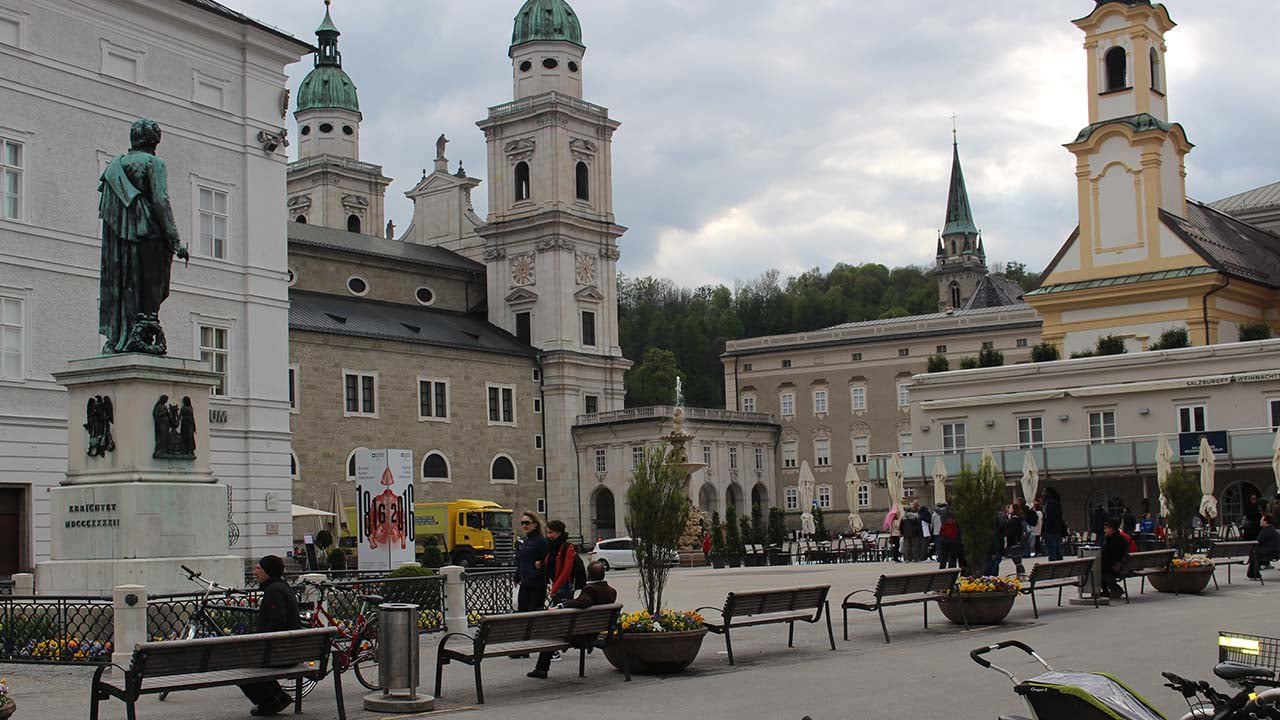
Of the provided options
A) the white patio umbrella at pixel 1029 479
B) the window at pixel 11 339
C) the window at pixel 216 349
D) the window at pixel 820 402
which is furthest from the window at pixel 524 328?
the window at pixel 11 339

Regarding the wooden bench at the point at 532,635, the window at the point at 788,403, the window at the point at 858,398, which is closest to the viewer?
the wooden bench at the point at 532,635

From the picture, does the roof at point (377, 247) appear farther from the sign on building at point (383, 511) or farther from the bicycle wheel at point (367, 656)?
the bicycle wheel at point (367, 656)

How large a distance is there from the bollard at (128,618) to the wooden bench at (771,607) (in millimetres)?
5701

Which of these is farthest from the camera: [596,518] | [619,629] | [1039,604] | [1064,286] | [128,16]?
[596,518]

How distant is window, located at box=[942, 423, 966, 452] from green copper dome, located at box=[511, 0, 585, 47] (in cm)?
3484

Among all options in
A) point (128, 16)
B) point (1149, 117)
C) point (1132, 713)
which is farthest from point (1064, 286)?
point (1132, 713)

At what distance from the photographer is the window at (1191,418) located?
46062mm

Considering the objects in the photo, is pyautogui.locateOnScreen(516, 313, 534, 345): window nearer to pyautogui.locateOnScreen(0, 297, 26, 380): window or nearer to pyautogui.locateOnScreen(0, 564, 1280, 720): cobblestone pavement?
pyautogui.locateOnScreen(0, 297, 26, 380): window

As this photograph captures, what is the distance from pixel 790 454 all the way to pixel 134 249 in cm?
7116

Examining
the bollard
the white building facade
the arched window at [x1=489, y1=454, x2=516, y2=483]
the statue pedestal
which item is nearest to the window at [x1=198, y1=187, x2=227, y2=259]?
the white building facade

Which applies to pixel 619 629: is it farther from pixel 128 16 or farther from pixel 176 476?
pixel 128 16

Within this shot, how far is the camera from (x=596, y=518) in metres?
74.1

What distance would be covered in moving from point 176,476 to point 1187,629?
38.9 feet

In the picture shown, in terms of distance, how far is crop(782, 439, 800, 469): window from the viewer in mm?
85750
